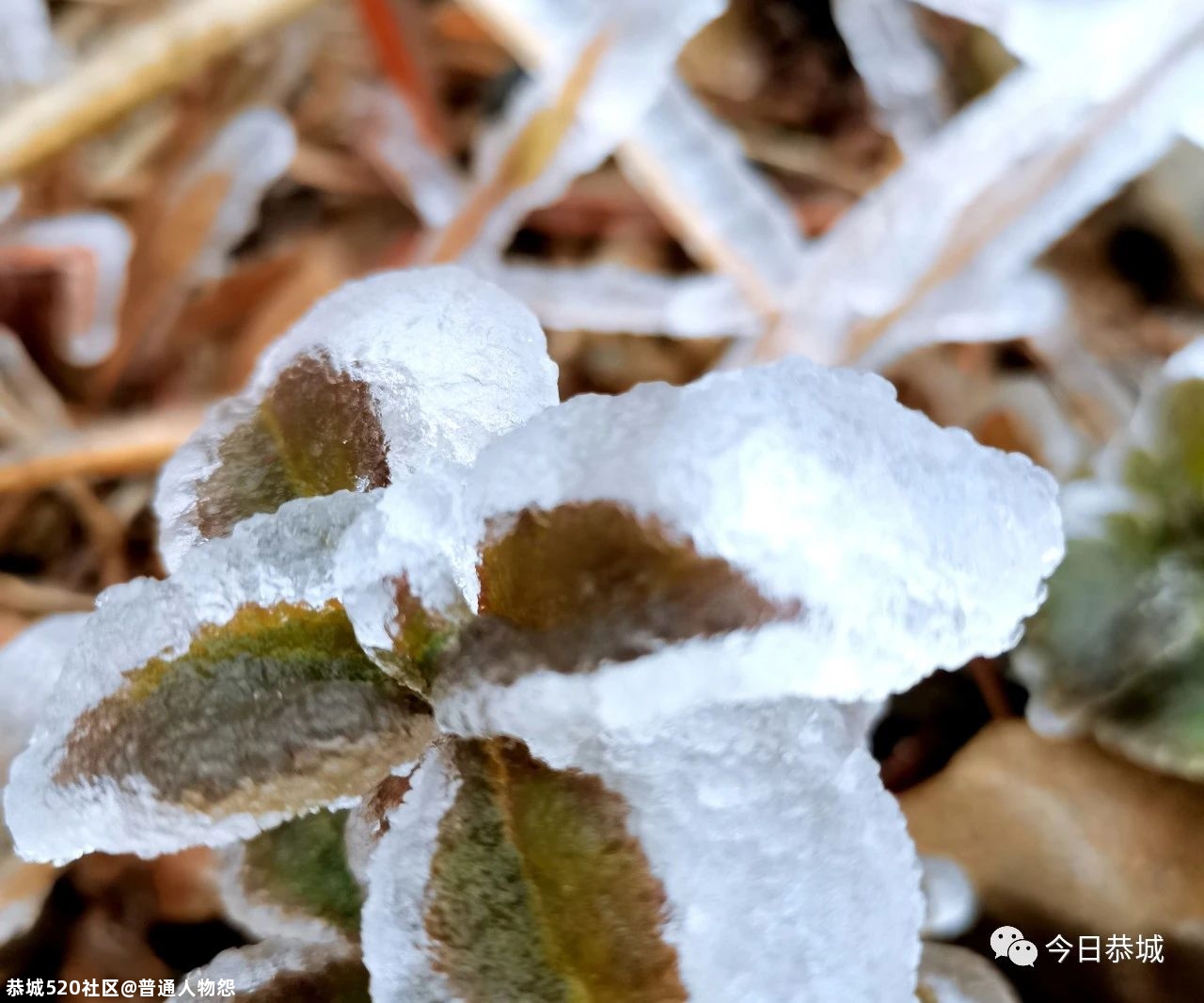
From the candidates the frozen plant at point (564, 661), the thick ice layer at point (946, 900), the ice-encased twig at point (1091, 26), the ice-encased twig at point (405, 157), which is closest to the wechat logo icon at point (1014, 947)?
the thick ice layer at point (946, 900)

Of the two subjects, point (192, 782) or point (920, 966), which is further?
point (920, 966)

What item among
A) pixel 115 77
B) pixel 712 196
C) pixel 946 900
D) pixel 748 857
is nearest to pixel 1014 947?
pixel 946 900

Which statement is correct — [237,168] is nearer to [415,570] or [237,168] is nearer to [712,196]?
[712,196]

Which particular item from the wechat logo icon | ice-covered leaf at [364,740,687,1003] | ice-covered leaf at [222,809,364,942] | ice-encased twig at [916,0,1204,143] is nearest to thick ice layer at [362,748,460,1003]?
ice-covered leaf at [364,740,687,1003]

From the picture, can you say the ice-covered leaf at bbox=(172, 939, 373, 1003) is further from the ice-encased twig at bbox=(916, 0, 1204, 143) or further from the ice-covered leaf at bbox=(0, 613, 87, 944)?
the ice-encased twig at bbox=(916, 0, 1204, 143)

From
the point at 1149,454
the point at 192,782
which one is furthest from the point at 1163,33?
the point at 192,782

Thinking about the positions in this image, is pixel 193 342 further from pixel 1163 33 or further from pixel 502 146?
pixel 1163 33

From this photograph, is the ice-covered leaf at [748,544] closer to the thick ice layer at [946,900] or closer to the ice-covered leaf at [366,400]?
the ice-covered leaf at [366,400]
